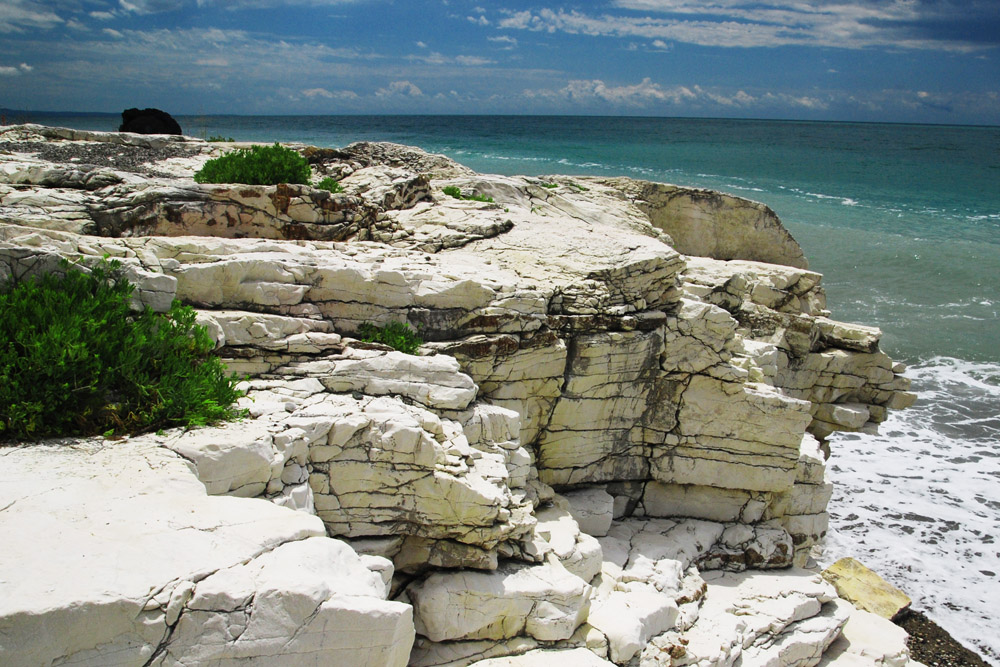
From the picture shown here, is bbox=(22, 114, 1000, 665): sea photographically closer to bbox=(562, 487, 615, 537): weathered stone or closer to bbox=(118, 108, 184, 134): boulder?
bbox=(118, 108, 184, 134): boulder

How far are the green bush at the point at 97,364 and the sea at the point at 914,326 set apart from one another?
12353 millimetres

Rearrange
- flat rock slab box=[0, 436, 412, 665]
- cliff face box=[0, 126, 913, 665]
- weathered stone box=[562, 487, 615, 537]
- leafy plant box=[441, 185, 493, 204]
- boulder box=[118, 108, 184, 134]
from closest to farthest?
flat rock slab box=[0, 436, 412, 665] → cliff face box=[0, 126, 913, 665] → weathered stone box=[562, 487, 615, 537] → leafy plant box=[441, 185, 493, 204] → boulder box=[118, 108, 184, 134]

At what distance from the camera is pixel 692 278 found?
46.8 feet

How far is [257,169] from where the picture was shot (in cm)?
1195

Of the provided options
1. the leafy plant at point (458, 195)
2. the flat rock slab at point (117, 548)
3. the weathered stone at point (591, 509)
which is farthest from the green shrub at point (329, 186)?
the flat rock slab at point (117, 548)

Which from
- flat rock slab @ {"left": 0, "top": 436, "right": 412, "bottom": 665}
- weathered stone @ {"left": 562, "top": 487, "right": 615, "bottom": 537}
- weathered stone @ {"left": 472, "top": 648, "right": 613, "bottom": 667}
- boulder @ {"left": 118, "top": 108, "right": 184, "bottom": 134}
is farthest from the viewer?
boulder @ {"left": 118, "top": 108, "right": 184, "bottom": 134}

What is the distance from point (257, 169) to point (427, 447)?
724 centimetres

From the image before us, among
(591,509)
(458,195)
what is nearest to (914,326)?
(458,195)

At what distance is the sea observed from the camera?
14859 millimetres

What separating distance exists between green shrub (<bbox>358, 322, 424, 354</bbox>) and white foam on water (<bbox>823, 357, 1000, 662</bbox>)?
37.7 ft

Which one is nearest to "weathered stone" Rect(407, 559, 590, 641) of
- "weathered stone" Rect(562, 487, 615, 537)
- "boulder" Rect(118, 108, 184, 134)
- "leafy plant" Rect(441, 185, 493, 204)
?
"weathered stone" Rect(562, 487, 615, 537)

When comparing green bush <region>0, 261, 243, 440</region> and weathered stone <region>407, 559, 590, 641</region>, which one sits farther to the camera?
weathered stone <region>407, 559, 590, 641</region>

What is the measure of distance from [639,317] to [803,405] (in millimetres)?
3420

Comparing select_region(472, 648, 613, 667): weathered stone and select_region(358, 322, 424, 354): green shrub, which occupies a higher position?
select_region(358, 322, 424, 354): green shrub
